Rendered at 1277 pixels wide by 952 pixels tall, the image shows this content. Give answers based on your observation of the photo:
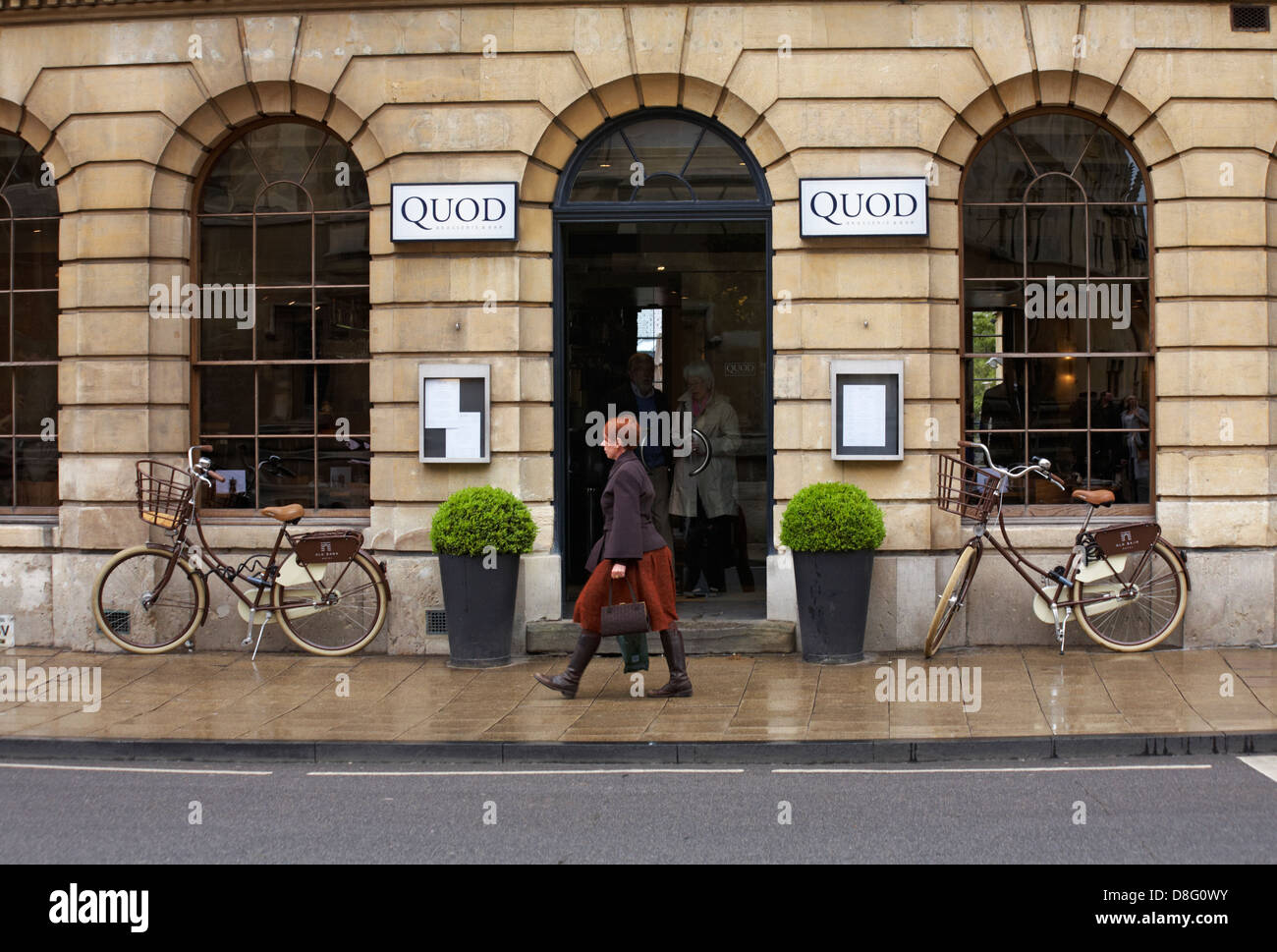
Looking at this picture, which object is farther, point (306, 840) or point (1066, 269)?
point (1066, 269)

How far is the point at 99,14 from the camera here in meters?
12.4

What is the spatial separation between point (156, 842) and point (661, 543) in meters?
4.26

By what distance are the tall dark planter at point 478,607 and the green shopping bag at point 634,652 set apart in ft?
5.25

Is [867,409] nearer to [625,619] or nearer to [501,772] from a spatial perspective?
[625,619]

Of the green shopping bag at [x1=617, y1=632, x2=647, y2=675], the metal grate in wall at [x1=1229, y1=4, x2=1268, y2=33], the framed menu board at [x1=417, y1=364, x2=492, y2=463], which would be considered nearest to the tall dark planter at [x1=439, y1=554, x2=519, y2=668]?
the framed menu board at [x1=417, y1=364, x2=492, y2=463]

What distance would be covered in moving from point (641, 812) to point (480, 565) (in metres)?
4.44

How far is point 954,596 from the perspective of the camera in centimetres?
1121

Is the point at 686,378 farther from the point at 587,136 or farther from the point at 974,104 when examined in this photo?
the point at 974,104

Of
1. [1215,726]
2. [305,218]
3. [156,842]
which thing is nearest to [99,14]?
[305,218]

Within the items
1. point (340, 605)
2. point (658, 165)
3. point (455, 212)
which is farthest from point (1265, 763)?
point (455, 212)

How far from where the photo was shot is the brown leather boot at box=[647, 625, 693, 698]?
9.90 metres

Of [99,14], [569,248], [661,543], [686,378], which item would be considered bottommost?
[661,543]

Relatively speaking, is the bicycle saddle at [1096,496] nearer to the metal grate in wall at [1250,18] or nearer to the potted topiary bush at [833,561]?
the potted topiary bush at [833,561]

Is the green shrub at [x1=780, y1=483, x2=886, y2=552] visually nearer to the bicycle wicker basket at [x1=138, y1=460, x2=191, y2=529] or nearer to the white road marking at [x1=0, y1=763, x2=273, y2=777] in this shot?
the white road marking at [x1=0, y1=763, x2=273, y2=777]
